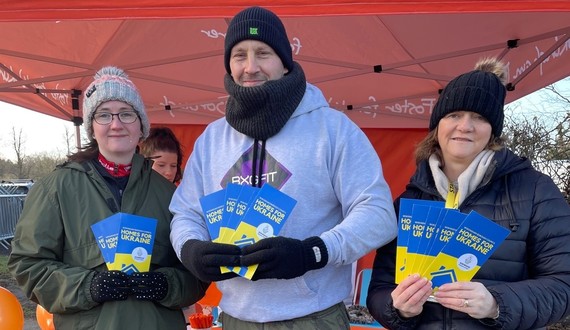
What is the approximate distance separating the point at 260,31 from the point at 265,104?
265mm

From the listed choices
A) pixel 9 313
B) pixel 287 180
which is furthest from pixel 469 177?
pixel 9 313

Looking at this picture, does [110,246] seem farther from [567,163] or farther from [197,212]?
[567,163]

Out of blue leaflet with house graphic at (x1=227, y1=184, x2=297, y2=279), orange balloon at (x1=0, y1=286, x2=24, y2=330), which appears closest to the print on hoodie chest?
blue leaflet with house graphic at (x1=227, y1=184, x2=297, y2=279)

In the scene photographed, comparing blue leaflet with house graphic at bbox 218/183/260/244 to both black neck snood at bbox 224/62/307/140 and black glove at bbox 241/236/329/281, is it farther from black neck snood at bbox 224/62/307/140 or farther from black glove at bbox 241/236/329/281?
black neck snood at bbox 224/62/307/140

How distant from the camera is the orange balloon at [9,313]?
2.55 meters

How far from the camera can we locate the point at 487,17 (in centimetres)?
383

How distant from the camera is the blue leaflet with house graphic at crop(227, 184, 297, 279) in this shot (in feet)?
5.19

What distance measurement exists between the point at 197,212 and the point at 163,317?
1.50ft

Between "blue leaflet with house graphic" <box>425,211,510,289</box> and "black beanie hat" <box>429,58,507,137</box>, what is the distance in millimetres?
455

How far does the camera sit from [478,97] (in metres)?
1.80

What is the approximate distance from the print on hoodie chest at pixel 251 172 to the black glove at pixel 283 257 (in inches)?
10.3

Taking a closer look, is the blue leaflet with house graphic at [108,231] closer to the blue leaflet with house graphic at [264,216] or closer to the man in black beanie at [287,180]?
the man in black beanie at [287,180]

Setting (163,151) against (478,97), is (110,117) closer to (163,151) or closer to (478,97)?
(163,151)

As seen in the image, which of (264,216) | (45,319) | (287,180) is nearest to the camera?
(264,216)
